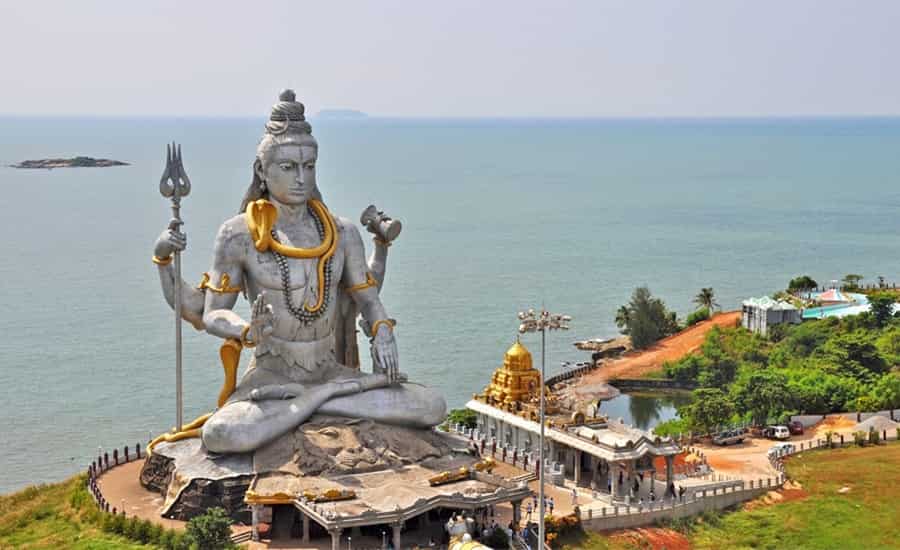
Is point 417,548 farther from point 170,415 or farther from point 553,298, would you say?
point 553,298

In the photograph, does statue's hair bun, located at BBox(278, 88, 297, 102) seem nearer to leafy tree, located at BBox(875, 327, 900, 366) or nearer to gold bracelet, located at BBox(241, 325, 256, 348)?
gold bracelet, located at BBox(241, 325, 256, 348)

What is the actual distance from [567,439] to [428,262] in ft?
143

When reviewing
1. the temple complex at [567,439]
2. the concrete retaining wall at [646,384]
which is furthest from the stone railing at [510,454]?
the concrete retaining wall at [646,384]

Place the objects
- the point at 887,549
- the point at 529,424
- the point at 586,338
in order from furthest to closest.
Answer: the point at 586,338 < the point at 529,424 < the point at 887,549

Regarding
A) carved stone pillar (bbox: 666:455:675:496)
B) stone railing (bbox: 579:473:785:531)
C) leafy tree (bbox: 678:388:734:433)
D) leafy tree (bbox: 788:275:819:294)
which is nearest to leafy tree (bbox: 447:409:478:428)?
leafy tree (bbox: 678:388:734:433)

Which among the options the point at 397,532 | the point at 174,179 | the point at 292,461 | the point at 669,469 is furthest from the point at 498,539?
the point at 174,179

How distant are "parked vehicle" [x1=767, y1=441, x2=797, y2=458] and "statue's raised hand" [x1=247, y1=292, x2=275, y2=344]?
1318cm

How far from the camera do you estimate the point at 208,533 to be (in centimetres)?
2242

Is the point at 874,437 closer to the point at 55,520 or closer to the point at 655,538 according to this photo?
the point at 655,538

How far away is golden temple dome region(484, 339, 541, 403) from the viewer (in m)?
32.4

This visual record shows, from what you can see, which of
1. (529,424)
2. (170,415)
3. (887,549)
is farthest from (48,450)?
(887,549)

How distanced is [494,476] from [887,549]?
25.1ft

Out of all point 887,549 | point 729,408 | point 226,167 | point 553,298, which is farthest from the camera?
point 226,167

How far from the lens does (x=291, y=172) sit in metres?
26.4
